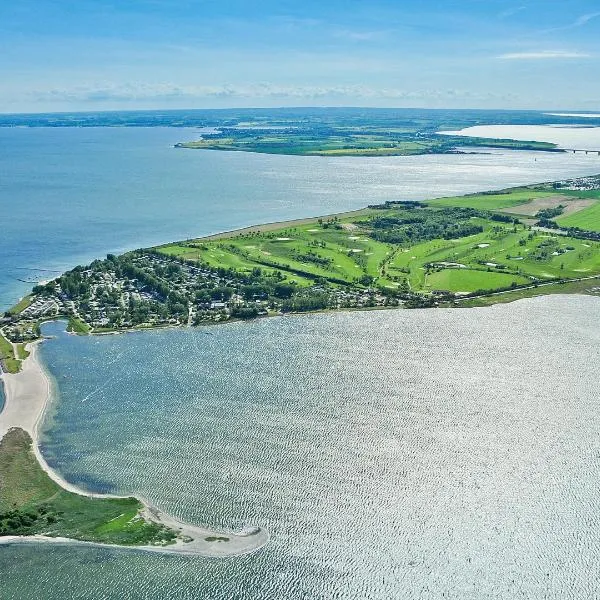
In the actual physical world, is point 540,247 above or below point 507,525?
above

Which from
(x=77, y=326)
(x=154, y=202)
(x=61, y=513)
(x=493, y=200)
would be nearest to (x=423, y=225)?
(x=493, y=200)

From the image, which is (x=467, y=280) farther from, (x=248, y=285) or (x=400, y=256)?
(x=248, y=285)

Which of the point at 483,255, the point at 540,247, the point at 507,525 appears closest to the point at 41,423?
the point at 507,525

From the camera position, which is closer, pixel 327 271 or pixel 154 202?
pixel 327 271

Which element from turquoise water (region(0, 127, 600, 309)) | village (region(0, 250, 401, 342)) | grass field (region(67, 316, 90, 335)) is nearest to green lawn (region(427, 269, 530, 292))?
→ village (region(0, 250, 401, 342))

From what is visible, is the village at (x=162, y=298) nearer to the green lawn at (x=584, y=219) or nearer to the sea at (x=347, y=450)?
the sea at (x=347, y=450)

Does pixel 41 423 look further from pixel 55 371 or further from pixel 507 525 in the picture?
pixel 507 525
